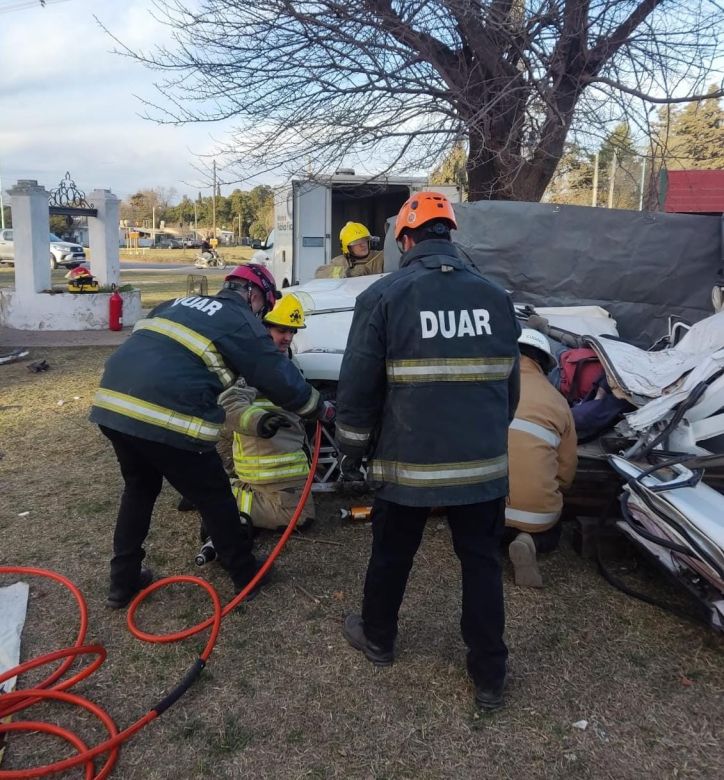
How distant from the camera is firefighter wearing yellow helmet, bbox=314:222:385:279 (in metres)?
7.16

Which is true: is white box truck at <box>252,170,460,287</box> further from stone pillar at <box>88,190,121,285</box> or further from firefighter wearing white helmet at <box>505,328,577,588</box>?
firefighter wearing white helmet at <box>505,328,577,588</box>

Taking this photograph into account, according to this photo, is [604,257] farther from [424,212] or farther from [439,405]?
[439,405]

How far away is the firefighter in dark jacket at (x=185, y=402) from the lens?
2.83 metres

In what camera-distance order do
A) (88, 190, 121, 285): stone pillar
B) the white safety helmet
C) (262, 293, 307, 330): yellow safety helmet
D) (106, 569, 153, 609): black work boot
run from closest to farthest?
(106, 569, 153, 609): black work boot → the white safety helmet → (262, 293, 307, 330): yellow safety helmet → (88, 190, 121, 285): stone pillar

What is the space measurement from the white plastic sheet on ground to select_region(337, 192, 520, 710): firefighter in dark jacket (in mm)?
1667

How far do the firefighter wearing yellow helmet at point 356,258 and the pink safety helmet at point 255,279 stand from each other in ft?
12.2

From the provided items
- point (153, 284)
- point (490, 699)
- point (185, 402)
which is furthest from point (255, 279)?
point (153, 284)

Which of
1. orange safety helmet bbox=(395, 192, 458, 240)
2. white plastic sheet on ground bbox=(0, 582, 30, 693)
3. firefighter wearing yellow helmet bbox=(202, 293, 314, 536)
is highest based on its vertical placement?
orange safety helmet bbox=(395, 192, 458, 240)

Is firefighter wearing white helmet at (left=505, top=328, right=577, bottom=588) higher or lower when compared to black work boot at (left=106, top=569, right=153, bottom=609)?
higher

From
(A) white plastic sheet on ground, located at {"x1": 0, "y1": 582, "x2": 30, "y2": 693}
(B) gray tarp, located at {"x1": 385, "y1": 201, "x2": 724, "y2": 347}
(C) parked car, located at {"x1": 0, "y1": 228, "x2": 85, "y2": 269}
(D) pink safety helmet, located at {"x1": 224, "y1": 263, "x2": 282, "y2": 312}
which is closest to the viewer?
(A) white plastic sheet on ground, located at {"x1": 0, "y1": 582, "x2": 30, "y2": 693}

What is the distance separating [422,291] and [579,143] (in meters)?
5.87

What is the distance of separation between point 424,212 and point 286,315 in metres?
1.52

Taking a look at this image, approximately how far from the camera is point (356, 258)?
7.31 m

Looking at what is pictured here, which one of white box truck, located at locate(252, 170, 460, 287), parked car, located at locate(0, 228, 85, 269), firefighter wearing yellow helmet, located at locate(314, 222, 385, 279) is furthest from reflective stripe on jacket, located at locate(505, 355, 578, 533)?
parked car, located at locate(0, 228, 85, 269)
